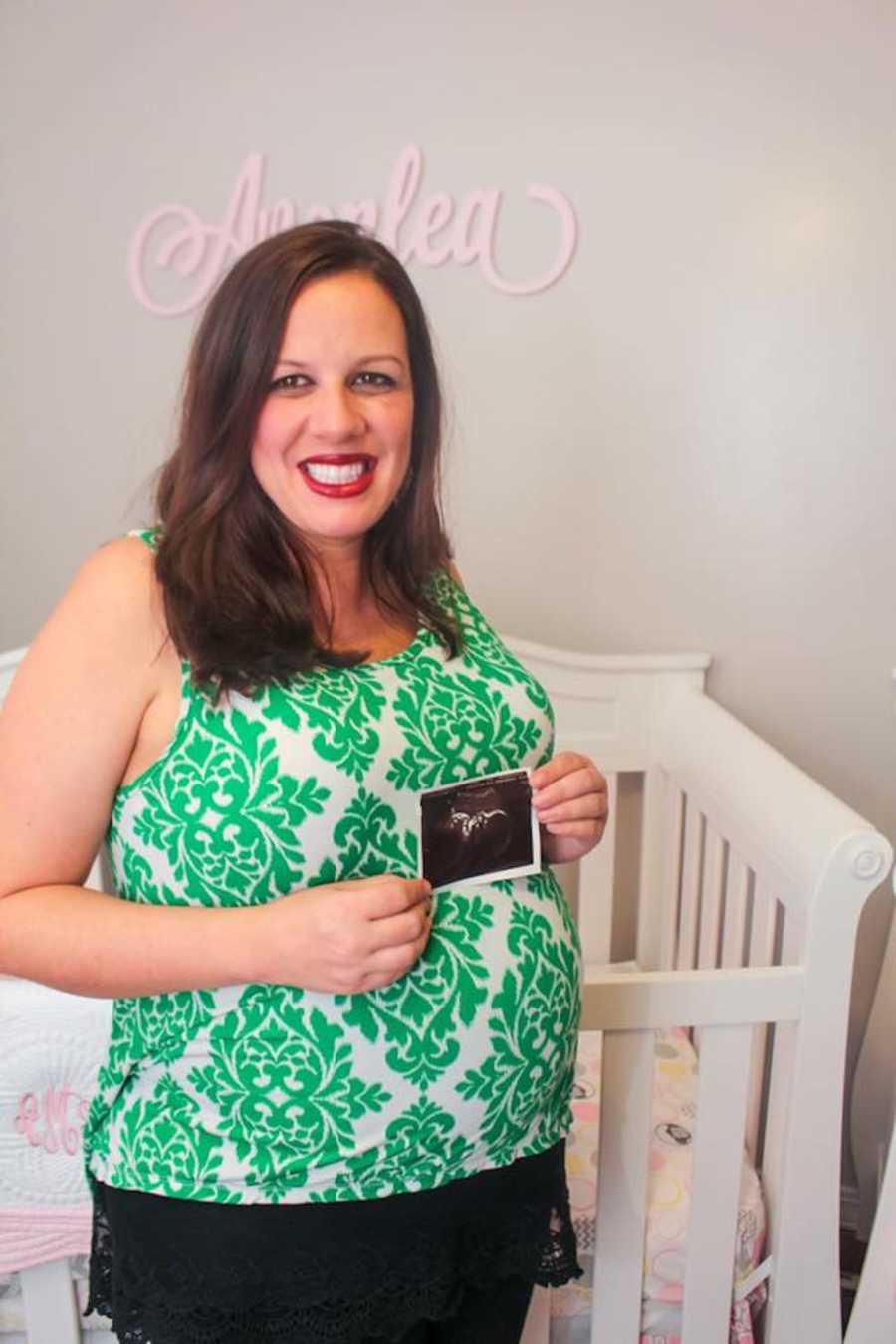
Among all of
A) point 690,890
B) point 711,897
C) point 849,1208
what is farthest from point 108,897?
point 849,1208

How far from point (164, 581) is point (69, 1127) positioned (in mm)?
663

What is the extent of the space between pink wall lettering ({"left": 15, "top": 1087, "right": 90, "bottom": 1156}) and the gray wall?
88 cm

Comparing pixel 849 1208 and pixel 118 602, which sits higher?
pixel 118 602

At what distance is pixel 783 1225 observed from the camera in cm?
123

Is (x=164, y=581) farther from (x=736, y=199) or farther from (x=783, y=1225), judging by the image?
(x=736, y=199)

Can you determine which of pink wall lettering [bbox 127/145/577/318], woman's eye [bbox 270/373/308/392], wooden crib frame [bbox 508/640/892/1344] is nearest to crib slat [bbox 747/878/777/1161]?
wooden crib frame [bbox 508/640/892/1344]

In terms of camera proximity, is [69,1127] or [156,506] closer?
[156,506]

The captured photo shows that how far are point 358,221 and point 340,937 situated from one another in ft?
4.30

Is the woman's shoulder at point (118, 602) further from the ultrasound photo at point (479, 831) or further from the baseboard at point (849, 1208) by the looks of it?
the baseboard at point (849, 1208)

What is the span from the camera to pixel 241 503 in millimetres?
910

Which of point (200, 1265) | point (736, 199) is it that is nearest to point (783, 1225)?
point (200, 1265)

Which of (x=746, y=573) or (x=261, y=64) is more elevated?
(x=261, y=64)

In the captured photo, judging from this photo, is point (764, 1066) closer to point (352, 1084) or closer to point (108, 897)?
point (352, 1084)

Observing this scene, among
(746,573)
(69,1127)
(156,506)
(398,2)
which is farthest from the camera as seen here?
(746,573)
